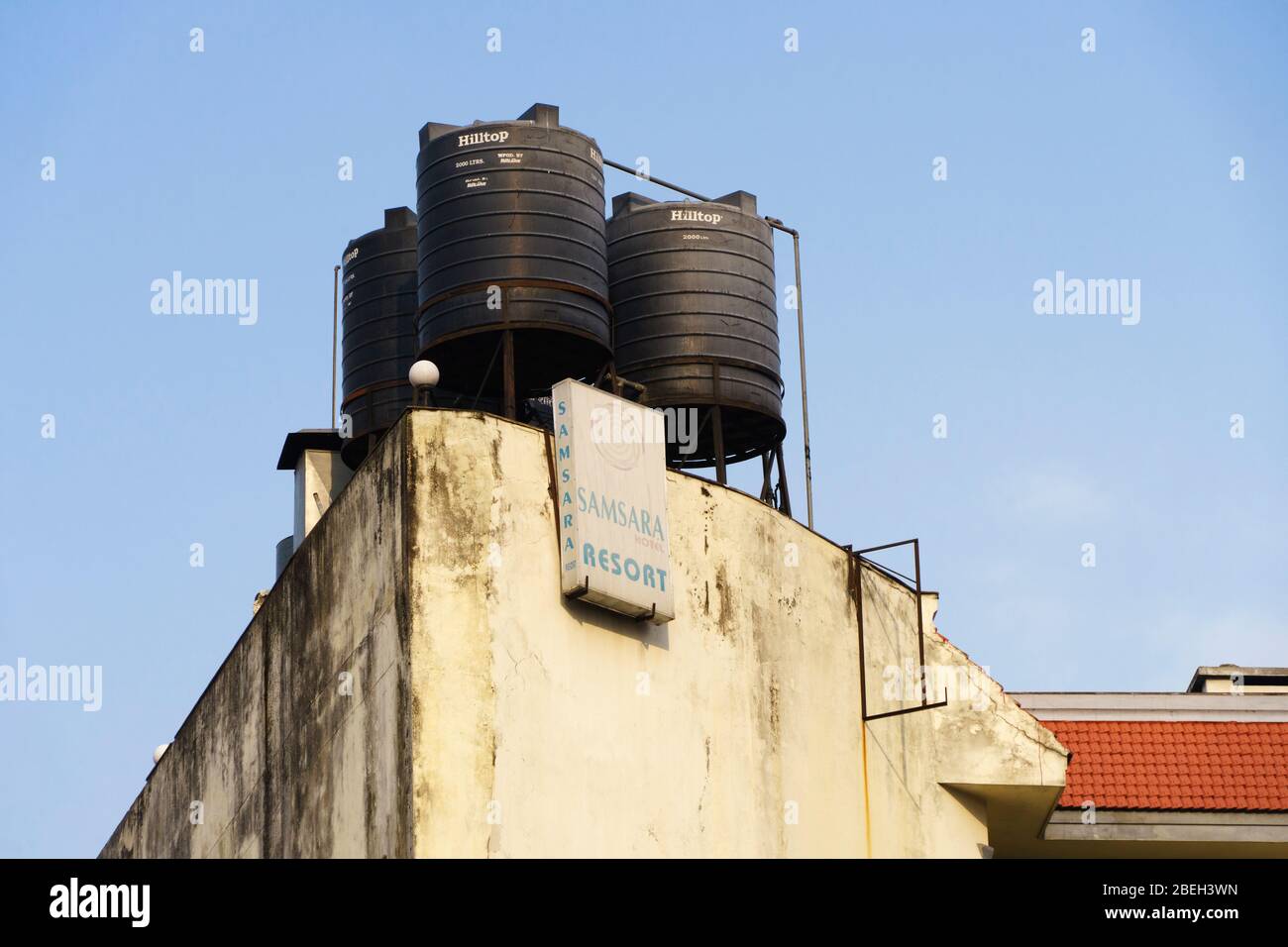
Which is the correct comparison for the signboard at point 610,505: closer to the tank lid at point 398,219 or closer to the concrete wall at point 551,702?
the concrete wall at point 551,702

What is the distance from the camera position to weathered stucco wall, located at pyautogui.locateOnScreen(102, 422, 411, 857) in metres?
21.9

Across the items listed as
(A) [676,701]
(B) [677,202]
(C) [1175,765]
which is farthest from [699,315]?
(C) [1175,765]

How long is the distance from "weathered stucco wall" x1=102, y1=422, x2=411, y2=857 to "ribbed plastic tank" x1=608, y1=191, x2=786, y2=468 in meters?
7.35

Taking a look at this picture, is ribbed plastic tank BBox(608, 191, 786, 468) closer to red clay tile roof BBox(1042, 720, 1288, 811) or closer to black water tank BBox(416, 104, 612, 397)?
black water tank BBox(416, 104, 612, 397)

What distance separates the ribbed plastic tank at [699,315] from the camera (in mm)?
30328

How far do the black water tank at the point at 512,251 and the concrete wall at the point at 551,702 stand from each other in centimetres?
353

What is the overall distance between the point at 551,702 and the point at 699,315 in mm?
9801

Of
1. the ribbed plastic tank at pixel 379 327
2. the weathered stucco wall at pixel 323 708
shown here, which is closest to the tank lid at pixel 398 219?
the ribbed plastic tank at pixel 379 327

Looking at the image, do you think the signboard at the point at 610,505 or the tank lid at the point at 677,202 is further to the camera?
the tank lid at the point at 677,202

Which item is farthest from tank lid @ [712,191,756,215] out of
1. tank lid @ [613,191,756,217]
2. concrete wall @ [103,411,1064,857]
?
concrete wall @ [103,411,1064,857]

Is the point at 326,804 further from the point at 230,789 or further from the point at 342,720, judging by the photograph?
the point at 230,789

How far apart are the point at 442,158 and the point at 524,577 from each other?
25.8 ft

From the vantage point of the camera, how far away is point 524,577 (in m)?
22.6
